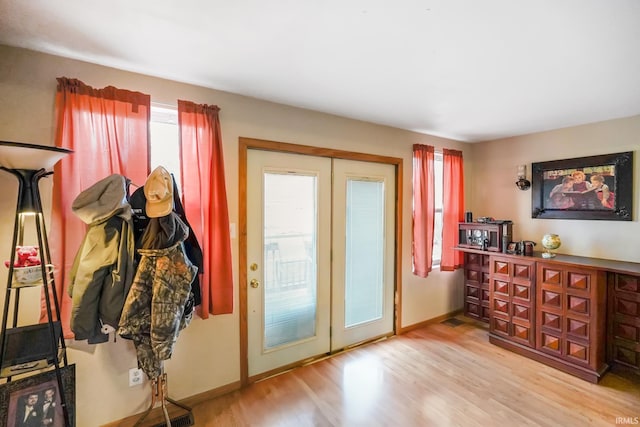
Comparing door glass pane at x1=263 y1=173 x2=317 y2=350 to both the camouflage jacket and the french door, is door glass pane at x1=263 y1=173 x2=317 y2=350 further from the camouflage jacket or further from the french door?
the camouflage jacket

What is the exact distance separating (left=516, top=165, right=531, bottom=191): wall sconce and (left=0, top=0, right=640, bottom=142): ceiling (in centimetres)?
111

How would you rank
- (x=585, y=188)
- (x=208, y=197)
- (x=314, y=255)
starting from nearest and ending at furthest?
(x=208, y=197) → (x=314, y=255) → (x=585, y=188)

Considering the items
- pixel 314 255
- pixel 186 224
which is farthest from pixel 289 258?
pixel 186 224

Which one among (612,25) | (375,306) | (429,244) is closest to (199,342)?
(375,306)

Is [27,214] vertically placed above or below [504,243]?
above

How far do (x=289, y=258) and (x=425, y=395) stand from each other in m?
1.57

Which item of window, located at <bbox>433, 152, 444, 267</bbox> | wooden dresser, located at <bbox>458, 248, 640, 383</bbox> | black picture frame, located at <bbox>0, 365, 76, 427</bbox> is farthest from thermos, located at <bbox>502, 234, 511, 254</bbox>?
black picture frame, located at <bbox>0, 365, 76, 427</bbox>

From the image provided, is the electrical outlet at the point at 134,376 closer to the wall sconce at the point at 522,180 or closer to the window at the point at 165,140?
the window at the point at 165,140

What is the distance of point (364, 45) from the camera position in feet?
5.25

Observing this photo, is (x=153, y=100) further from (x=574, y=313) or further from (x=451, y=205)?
(x=574, y=313)

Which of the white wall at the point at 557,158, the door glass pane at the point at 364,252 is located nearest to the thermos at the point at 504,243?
the white wall at the point at 557,158

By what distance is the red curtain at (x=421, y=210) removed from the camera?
3.38 m

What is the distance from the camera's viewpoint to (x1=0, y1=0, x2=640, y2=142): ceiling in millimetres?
1312

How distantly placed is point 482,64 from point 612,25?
0.58 meters
